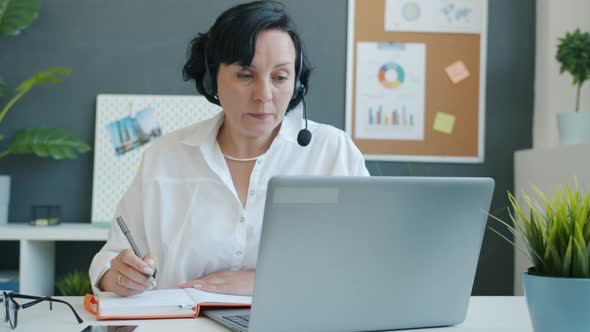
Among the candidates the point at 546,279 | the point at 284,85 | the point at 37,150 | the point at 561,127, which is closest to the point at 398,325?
the point at 546,279

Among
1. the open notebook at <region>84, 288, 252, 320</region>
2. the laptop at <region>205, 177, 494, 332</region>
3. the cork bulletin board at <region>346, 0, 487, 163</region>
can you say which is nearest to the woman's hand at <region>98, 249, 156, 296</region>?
the open notebook at <region>84, 288, 252, 320</region>

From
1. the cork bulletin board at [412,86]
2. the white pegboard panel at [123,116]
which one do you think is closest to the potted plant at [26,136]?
the white pegboard panel at [123,116]

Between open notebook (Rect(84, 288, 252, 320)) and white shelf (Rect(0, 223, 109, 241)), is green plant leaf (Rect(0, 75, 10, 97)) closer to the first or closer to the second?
white shelf (Rect(0, 223, 109, 241))

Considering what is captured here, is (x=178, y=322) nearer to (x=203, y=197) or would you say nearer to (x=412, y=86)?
(x=203, y=197)

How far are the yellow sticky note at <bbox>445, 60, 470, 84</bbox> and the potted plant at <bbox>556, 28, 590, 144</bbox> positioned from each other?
0.53 meters

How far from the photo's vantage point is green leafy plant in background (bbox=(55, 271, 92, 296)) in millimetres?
2934

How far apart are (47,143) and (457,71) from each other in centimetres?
190

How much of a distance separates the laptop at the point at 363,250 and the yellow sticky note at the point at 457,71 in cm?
232

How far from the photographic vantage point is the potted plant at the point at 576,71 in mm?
2811

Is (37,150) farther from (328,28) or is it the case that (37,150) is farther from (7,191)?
(328,28)

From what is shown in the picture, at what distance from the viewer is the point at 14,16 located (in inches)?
119

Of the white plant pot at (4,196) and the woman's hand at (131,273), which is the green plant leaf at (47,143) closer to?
the white plant pot at (4,196)

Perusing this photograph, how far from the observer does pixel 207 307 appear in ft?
4.14

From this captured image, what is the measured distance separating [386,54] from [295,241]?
8.04 ft
